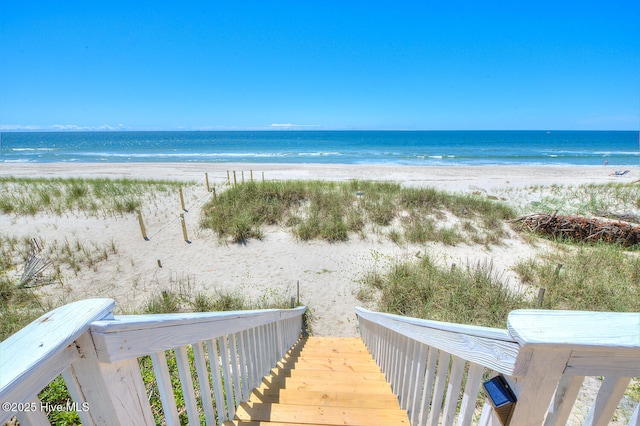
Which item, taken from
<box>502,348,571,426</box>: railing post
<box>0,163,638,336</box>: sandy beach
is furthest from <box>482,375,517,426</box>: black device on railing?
<box>0,163,638,336</box>: sandy beach

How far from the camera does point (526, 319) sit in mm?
833

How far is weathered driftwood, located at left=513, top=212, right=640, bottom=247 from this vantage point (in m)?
8.41

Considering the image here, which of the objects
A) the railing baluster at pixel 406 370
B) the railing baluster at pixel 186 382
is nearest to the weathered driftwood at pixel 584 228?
the railing baluster at pixel 406 370

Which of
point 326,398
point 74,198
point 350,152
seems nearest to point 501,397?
point 326,398

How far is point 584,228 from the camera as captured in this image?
885 centimetres

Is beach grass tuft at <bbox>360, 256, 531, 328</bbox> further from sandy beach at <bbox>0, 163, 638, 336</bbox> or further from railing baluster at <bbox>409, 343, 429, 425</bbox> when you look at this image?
railing baluster at <bbox>409, 343, 429, 425</bbox>

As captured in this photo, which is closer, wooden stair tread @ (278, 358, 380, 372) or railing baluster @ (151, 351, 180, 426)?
railing baluster @ (151, 351, 180, 426)

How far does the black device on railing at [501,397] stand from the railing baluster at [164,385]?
121 centimetres

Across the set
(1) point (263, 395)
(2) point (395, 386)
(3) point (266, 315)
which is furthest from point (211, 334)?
(2) point (395, 386)

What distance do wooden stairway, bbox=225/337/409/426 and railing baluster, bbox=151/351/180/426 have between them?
0.77 metres

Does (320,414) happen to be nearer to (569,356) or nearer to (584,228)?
(569,356)

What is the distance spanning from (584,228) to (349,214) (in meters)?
7.42

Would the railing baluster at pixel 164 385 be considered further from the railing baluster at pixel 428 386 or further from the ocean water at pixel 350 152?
the ocean water at pixel 350 152

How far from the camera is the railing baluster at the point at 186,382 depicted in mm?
1307
